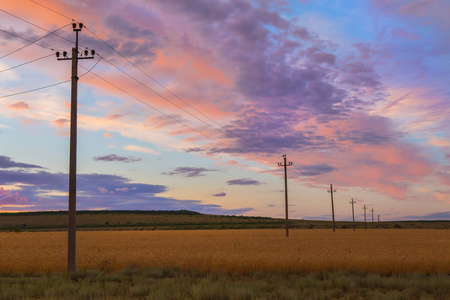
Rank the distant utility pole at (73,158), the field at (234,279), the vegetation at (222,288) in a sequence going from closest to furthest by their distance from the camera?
the vegetation at (222,288), the field at (234,279), the distant utility pole at (73,158)

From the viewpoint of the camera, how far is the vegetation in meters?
13.2

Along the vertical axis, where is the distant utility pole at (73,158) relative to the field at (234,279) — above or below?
above

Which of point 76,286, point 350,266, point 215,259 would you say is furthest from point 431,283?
point 76,286

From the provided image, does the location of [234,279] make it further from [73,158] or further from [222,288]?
[73,158]

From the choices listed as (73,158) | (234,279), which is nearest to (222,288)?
(234,279)

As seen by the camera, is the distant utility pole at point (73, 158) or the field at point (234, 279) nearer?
the field at point (234, 279)

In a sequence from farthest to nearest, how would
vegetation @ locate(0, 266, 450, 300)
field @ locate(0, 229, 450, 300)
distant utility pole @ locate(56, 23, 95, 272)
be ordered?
distant utility pole @ locate(56, 23, 95, 272) → field @ locate(0, 229, 450, 300) → vegetation @ locate(0, 266, 450, 300)

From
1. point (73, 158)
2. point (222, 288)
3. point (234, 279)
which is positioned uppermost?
point (73, 158)

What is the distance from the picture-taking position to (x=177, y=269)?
20719 mm

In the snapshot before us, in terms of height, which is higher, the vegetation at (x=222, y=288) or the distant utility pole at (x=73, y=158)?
the distant utility pole at (x=73, y=158)

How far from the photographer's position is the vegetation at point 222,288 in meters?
13.2

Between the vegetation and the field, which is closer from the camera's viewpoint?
the vegetation

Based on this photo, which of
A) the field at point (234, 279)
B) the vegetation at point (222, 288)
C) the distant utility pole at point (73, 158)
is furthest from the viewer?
the distant utility pole at point (73, 158)

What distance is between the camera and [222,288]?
14391 millimetres
